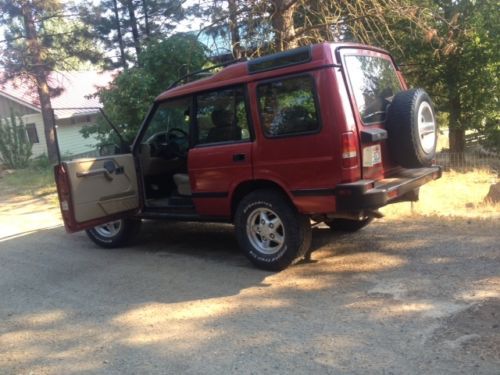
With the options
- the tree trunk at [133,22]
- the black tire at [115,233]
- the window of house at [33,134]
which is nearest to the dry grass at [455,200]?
the black tire at [115,233]

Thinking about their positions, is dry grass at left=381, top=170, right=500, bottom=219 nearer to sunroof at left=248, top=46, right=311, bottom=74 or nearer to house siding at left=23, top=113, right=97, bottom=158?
sunroof at left=248, top=46, right=311, bottom=74

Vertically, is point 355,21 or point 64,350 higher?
point 355,21

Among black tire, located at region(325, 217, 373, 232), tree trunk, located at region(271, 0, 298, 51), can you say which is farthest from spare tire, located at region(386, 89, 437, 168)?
tree trunk, located at region(271, 0, 298, 51)

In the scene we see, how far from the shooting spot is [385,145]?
5141 mm

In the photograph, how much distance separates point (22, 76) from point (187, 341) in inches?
824

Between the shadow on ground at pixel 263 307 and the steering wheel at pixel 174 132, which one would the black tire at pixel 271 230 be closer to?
the shadow on ground at pixel 263 307

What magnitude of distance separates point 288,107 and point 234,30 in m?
6.17

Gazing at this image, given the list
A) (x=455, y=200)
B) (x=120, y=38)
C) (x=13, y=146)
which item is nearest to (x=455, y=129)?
(x=455, y=200)

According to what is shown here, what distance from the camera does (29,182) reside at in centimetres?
1653

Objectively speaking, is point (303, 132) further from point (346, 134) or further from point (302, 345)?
point (302, 345)

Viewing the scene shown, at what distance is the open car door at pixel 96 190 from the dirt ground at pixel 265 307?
0.57 metres

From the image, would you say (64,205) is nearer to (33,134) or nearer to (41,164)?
(41,164)

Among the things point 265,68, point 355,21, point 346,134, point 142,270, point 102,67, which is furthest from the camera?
point 102,67

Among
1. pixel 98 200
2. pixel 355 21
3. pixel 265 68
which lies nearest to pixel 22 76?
pixel 355 21
